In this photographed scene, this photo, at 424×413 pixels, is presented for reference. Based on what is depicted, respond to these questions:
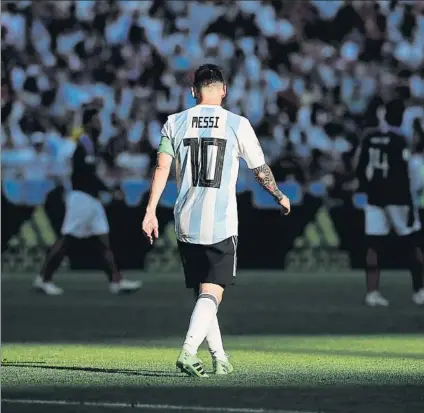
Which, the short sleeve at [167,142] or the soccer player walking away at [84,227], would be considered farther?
the soccer player walking away at [84,227]

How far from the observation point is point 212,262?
9273mm

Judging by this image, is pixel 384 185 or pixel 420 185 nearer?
pixel 384 185

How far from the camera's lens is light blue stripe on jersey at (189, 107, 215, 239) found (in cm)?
928

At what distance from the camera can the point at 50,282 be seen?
1808cm

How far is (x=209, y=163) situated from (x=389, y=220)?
25.8ft

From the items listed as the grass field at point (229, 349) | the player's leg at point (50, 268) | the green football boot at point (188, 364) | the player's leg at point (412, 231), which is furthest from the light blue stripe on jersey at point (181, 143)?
the player's leg at point (50, 268)

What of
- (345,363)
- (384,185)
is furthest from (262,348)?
(384,185)

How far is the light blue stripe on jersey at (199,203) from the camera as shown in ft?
30.5

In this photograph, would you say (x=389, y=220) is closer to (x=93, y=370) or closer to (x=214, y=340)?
(x=93, y=370)

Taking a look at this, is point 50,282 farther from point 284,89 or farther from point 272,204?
point 284,89

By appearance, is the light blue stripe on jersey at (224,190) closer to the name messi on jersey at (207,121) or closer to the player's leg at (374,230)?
the name messi on jersey at (207,121)

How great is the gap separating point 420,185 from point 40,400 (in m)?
13.9

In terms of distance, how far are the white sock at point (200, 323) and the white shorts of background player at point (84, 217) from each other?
8954mm

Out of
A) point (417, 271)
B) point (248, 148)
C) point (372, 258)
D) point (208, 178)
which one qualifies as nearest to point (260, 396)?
point (208, 178)
